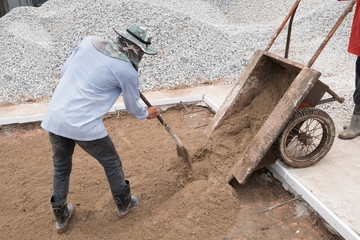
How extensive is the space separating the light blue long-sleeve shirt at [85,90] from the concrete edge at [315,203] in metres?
1.75

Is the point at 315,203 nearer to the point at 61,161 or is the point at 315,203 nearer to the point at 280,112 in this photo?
the point at 280,112

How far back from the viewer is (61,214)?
2783mm

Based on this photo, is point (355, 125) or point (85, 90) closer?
point (85, 90)

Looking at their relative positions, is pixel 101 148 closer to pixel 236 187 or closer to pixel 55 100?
pixel 55 100

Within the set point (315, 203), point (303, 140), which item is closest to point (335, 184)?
point (315, 203)

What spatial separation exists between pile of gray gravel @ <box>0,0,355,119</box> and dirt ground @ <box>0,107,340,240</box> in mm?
2117

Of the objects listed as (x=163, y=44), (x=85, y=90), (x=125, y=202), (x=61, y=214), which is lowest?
(x=163, y=44)

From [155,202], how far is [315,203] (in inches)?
57.8

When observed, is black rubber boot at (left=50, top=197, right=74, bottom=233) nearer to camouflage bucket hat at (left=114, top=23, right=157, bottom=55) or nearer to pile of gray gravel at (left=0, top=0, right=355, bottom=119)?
camouflage bucket hat at (left=114, top=23, right=157, bottom=55)

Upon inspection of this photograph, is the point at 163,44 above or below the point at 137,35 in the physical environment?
below

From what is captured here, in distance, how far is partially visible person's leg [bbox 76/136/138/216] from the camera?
256cm

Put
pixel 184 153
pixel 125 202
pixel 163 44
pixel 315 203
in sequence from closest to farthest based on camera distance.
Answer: pixel 315 203, pixel 125 202, pixel 184 153, pixel 163 44

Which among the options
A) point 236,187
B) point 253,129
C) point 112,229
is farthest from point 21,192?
point 253,129

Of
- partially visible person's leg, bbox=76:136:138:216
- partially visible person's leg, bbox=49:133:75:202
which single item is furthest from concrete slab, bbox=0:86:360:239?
partially visible person's leg, bbox=49:133:75:202
